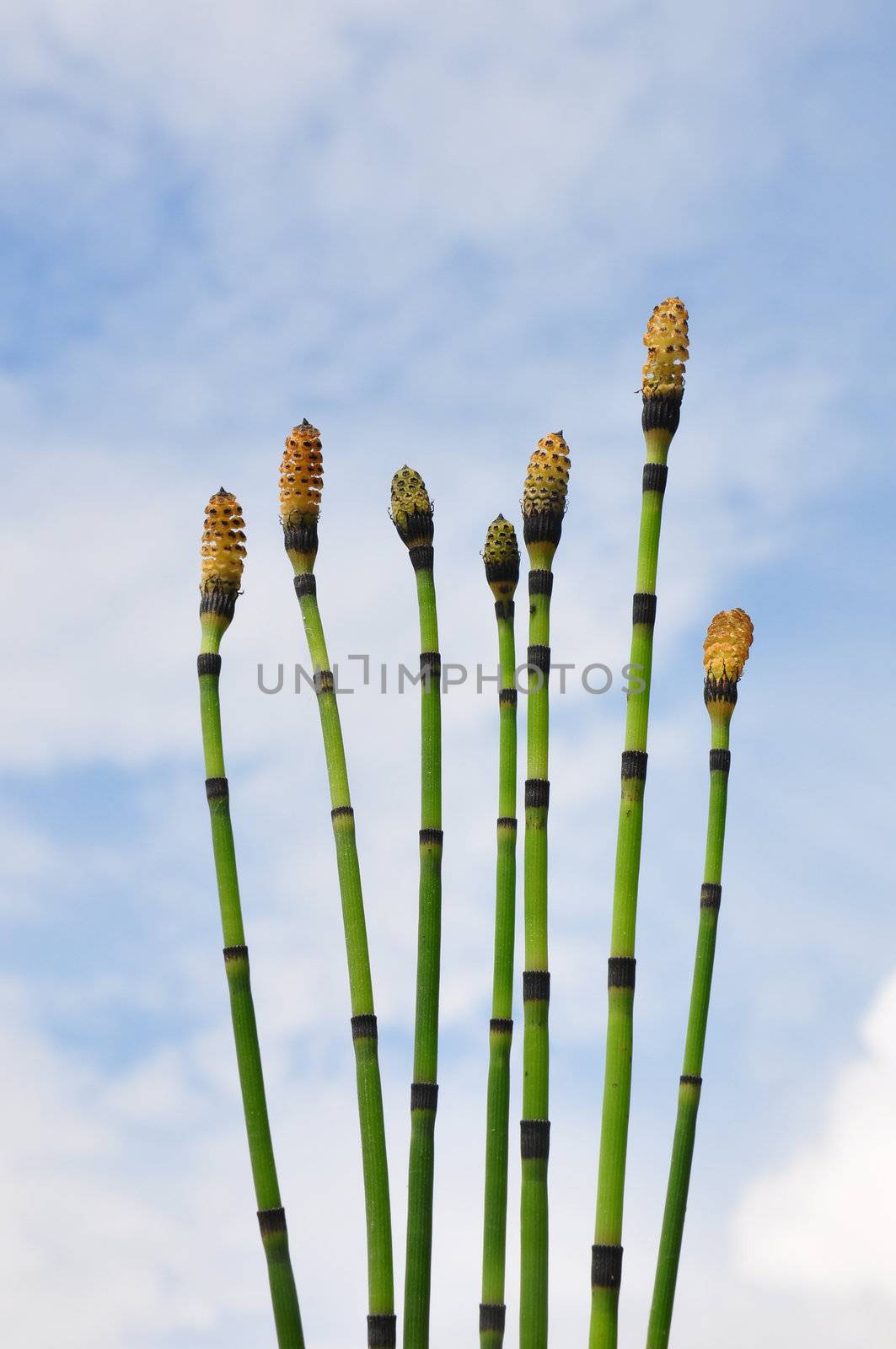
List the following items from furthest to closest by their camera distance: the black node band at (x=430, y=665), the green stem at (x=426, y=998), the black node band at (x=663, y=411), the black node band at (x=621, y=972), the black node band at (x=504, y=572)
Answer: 1. the black node band at (x=504, y=572)
2. the black node band at (x=430, y=665)
3. the black node band at (x=663, y=411)
4. the green stem at (x=426, y=998)
5. the black node band at (x=621, y=972)

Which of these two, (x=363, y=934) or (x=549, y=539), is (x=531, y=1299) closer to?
(x=363, y=934)

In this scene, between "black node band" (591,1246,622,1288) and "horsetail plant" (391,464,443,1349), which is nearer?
"black node band" (591,1246,622,1288)

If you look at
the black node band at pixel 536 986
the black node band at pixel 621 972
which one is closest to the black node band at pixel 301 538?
the black node band at pixel 536 986

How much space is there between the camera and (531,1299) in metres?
4.07

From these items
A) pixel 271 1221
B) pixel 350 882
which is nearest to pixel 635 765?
pixel 350 882

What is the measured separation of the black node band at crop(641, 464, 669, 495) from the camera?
441 cm

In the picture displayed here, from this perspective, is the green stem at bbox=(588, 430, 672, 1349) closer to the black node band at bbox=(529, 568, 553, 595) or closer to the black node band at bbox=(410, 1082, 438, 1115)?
the black node band at bbox=(529, 568, 553, 595)

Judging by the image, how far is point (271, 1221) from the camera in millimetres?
4145

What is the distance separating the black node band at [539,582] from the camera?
14.8 feet

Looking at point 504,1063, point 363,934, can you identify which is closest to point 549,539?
point 363,934

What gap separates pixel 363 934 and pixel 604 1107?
83 centimetres

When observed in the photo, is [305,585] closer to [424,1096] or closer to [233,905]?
[233,905]

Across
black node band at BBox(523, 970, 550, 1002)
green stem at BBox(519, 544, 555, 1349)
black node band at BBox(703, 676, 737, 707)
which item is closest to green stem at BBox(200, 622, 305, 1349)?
green stem at BBox(519, 544, 555, 1349)

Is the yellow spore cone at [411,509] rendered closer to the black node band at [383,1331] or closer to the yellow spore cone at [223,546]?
the yellow spore cone at [223,546]
